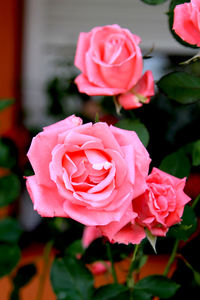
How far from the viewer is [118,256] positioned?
1.96ft

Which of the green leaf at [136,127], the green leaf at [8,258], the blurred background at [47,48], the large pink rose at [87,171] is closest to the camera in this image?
the large pink rose at [87,171]

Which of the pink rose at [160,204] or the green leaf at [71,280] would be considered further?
the green leaf at [71,280]

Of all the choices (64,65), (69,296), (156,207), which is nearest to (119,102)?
(156,207)

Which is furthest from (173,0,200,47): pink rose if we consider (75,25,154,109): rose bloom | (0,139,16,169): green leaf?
(0,139,16,169): green leaf

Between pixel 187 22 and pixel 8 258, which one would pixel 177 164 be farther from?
pixel 8 258

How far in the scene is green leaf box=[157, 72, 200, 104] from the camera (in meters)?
0.50

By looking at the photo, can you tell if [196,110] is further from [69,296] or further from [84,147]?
[84,147]

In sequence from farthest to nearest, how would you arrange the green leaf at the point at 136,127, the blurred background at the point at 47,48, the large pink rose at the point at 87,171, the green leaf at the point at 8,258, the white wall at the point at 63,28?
1. the white wall at the point at 63,28
2. the blurred background at the point at 47,48
3. the green leaf at the point at 8,258
4. the green leaf at the point at 136,127
5. the large pink rose at the point at 87,171

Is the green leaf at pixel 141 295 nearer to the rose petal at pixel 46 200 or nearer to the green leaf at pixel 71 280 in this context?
the green leaf at pixel 71 280

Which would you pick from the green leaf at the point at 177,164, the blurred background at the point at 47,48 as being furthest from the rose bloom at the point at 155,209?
the blurred background at the point at 47,48

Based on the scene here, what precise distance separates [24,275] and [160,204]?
49 cm

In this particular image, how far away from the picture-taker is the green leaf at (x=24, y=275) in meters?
0.77

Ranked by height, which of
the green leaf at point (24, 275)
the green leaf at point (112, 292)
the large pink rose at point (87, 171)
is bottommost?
the green leaf at point (24, 275)

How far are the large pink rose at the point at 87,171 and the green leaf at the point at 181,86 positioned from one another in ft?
0.51
